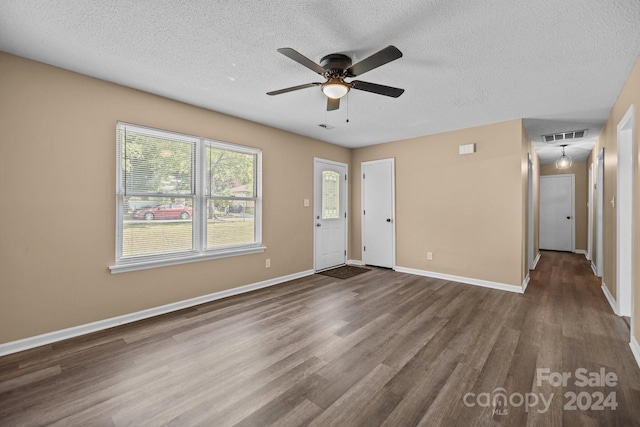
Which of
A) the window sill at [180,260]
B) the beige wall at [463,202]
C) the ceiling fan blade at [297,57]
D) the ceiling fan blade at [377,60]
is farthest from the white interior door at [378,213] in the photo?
the ceiling fan blade at [297,57]

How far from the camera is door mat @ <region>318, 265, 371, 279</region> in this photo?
5.13 m

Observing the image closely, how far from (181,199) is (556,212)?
9331 millimetres

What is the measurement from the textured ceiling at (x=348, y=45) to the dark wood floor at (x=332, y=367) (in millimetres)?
2581

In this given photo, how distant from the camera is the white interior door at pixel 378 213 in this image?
5574mm

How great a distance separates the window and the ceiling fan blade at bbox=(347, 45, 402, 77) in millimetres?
2330

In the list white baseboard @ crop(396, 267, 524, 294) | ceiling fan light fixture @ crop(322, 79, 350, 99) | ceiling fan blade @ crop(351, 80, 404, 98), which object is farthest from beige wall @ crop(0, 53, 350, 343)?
white baseboard @ crop(396, 267, 524, 294)

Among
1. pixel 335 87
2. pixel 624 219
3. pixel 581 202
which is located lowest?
pixel 624 219

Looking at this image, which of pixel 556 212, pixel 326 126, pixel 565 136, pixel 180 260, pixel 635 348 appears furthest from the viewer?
pixel 556 212

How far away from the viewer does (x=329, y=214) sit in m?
5.68

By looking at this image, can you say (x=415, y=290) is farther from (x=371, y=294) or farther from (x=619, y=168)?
(x=619, y=168)

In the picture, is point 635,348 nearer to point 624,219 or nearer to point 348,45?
point 624,219

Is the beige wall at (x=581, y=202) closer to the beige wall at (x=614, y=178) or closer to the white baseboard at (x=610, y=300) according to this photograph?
the beige wall at (x=614, y=178)

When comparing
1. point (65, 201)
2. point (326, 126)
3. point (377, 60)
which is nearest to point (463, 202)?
point (326, 126)

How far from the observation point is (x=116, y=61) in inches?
99.3
